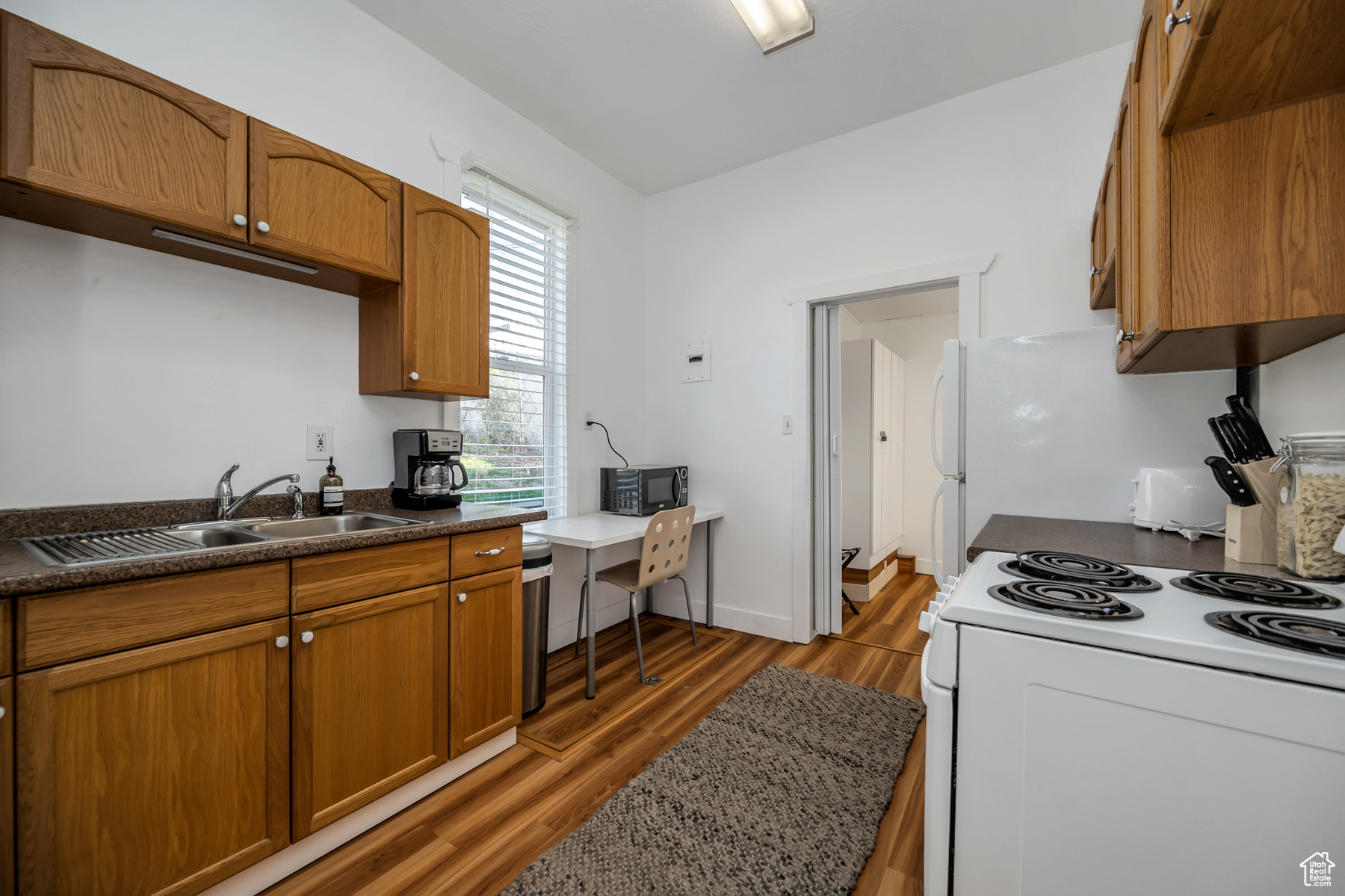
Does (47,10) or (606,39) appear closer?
(47,10)

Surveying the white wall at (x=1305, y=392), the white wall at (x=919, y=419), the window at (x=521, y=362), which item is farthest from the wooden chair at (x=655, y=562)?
the white wall at (x=919, y=419)

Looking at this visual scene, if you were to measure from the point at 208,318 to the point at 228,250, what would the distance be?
10.4 inches

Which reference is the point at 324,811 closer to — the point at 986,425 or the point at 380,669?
the point at 380,669

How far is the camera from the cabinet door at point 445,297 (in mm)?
2021

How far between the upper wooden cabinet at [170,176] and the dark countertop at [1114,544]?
2237mm

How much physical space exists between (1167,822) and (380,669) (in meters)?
1.80

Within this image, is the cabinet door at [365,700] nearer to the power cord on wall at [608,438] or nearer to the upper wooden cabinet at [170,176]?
the upper wooden cabinet at [170,176]

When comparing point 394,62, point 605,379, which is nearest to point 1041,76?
point 605,379

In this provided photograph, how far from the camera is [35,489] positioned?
146cm

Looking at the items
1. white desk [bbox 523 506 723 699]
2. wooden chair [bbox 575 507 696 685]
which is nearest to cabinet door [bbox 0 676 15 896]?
white desk [bbox 523 506 723 699]

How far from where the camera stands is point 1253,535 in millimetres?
1328

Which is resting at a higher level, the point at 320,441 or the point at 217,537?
the point at 320,441

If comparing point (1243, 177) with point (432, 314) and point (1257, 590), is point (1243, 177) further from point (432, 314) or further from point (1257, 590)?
point (432, 314)

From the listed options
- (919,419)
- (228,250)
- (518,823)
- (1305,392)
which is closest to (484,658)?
(518,823)
